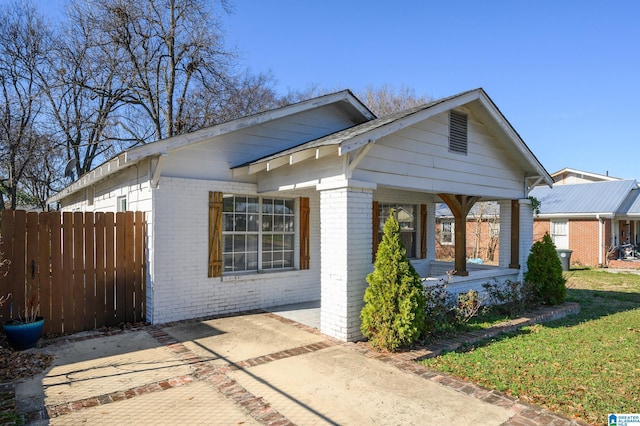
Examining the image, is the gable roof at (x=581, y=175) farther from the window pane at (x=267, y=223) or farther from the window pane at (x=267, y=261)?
the window pane at (x=267, y=261)

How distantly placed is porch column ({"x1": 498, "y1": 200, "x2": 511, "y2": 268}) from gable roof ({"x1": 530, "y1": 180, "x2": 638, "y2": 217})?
13.4m

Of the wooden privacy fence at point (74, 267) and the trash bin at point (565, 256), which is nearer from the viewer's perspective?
the wooden privacy fence at point (74, 267)

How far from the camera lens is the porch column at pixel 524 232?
1007 cm

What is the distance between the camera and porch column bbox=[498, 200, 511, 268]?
33.3 ft

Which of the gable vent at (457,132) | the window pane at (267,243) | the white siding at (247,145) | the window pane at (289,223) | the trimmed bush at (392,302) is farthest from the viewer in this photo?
the window pane at (289,223)

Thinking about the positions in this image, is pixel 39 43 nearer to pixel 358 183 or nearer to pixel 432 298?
pixel 358 183

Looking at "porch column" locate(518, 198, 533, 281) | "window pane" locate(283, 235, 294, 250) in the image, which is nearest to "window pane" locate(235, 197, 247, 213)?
"window pane" locate(283, 235, 294, 250)

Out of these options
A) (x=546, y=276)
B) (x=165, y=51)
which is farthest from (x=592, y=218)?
(x=165, y=51)

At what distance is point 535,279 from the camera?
9.34 m

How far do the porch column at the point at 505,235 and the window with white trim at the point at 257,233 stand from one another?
18.4 ft

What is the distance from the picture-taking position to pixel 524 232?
1016 centimetres

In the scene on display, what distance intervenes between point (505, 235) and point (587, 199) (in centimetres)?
1551

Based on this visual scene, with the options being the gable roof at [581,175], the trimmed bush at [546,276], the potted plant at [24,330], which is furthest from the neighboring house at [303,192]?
the gable roof at [581,175]

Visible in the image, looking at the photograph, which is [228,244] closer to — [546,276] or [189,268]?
[189,268]
